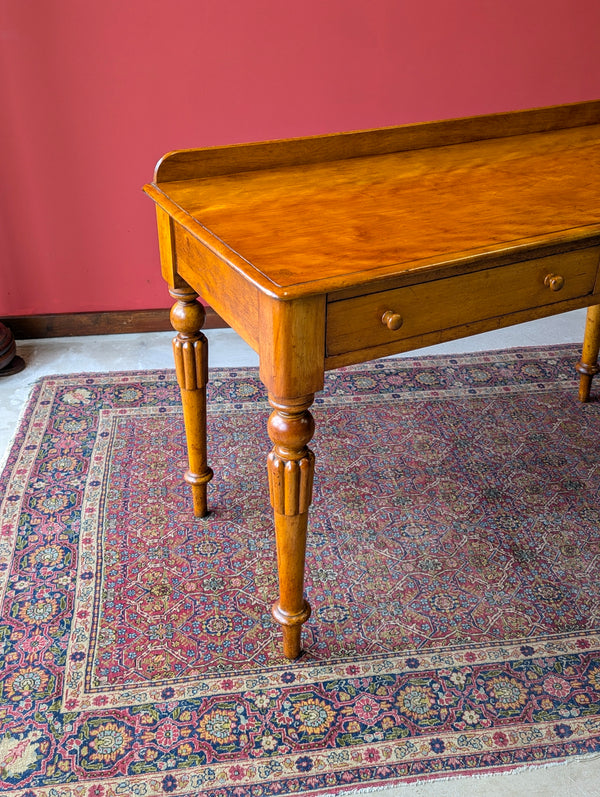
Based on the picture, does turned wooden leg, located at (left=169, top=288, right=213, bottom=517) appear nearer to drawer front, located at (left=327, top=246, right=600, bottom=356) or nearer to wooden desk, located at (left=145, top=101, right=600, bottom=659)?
wooden desk, located at (left=145, top=101, right=600, bottom=659)

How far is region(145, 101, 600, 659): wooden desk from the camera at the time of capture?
1564mm

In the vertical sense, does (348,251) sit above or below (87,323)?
above

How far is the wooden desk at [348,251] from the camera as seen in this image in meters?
1.56

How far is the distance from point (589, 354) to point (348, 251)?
165cm

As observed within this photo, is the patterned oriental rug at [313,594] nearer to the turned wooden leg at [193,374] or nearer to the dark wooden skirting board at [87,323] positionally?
the turned wooden leg at [193,374]

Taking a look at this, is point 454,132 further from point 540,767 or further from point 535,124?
point 540,767

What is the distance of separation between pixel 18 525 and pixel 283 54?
6.81 feet

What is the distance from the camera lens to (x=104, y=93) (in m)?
3.14

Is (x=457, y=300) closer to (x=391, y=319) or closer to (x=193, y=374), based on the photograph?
(x=391, y=319)

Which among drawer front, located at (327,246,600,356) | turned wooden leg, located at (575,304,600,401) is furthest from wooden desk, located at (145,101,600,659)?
turned wooden leg, located at (575,304,600,401)

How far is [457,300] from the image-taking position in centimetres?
169

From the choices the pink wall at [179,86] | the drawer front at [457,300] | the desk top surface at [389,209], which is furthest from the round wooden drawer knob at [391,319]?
the pink wall at [179,86]

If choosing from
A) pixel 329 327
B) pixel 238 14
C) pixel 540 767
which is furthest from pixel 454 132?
pixel 540 767

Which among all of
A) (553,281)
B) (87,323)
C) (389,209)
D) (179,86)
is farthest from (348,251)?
(87,323)
